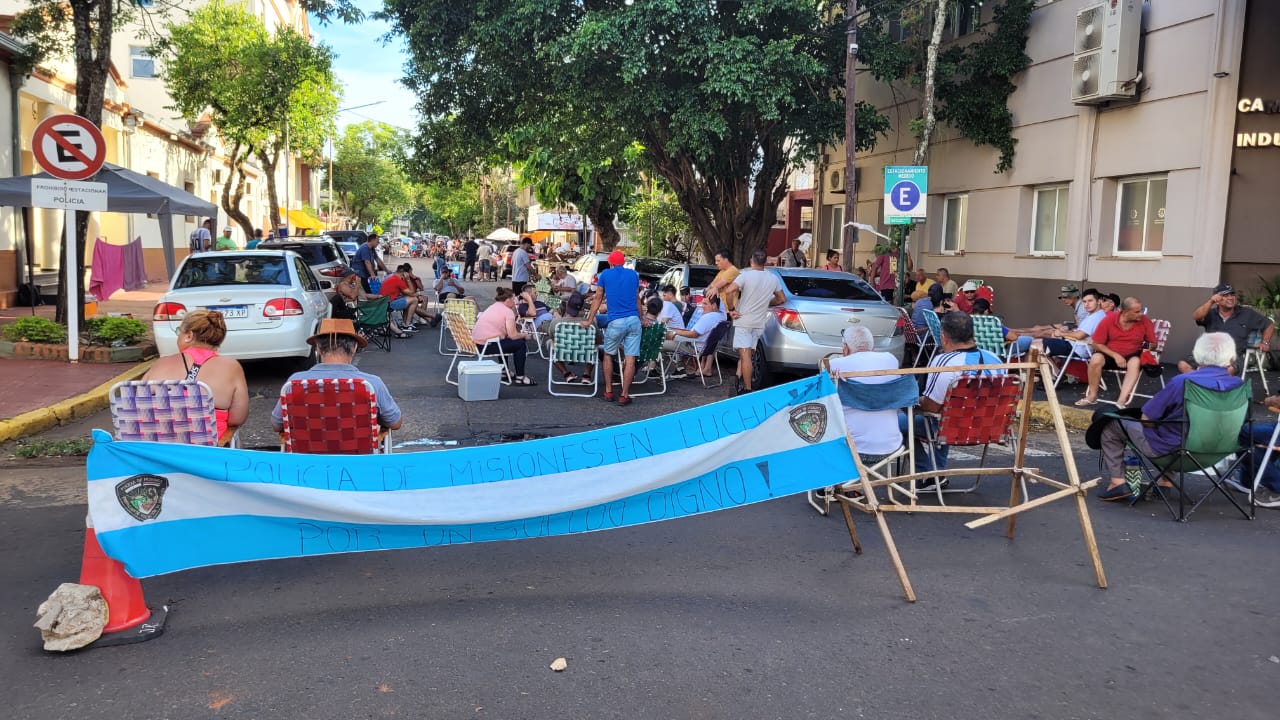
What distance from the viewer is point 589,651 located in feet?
14.1

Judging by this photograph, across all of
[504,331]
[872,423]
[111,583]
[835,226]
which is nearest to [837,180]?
[835,226]

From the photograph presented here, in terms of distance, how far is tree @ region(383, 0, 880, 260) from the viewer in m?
18.4

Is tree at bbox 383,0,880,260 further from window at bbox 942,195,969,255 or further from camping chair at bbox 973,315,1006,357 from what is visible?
camping chair at bbox 973,315,1006,357

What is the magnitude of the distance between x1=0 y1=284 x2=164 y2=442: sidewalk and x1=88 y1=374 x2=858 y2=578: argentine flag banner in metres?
5.36

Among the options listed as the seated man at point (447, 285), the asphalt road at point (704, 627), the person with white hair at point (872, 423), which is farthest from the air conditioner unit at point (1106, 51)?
the person with white hair at point (872, 423)

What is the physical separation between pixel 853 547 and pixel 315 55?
89.2 ft

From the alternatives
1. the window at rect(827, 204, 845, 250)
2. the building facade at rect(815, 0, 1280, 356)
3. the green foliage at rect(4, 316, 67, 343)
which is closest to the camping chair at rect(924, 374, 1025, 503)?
the building facade at rect(815, 0, 1280, 356)

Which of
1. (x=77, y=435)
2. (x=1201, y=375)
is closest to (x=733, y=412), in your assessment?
(x=1201, y=375)

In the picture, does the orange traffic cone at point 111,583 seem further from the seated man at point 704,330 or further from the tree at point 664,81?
the tree at point 664,81

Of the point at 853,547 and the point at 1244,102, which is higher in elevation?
the point at 1244,102

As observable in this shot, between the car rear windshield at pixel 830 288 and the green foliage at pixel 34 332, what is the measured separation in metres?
9.50

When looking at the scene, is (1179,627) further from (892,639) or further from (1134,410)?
(1134,410)

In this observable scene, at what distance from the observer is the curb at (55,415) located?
8781mm

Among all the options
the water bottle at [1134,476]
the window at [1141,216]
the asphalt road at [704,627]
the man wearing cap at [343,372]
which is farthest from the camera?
the window at [1141,216]
